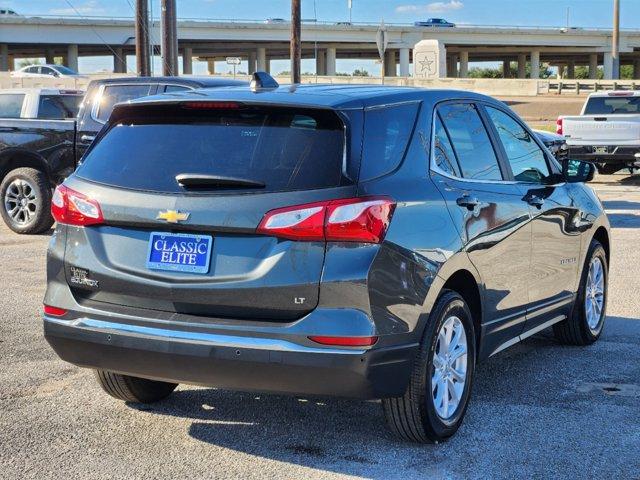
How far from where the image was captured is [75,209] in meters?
4.67

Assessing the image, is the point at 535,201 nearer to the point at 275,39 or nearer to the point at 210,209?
the point at 210,209

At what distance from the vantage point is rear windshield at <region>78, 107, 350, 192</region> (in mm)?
4301

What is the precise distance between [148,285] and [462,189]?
1733mm

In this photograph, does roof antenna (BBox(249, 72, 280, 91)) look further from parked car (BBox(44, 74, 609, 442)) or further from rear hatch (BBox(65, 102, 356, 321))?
rear hatch (BBox(65, 102, 356, 321))

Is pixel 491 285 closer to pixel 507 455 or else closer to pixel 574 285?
pixel 507 455

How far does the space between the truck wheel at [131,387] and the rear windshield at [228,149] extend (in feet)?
3.78

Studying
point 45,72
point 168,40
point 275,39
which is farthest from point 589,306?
point 275,39

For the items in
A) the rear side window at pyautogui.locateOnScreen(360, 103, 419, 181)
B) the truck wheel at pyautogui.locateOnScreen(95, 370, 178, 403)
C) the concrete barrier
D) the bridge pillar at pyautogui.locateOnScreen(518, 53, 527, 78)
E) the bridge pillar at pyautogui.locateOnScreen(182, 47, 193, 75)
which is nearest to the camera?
the rear side window at pyautogui.locateOnScreen(360, 103, 419, 181)

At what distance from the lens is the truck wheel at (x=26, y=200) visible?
511 inches

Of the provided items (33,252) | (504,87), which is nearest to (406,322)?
(33,252)

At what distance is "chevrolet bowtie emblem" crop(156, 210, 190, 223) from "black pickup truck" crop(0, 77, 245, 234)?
26.2 feet

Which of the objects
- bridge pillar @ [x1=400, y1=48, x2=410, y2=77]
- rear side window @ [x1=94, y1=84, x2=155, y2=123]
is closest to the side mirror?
rear side window @ [x1=94, y1=84, x2=155, y2=123]

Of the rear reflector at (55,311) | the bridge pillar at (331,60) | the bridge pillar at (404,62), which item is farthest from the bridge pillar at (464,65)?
the rear reflector at (55,311)

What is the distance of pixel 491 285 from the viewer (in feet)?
17.4
